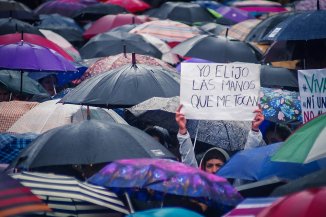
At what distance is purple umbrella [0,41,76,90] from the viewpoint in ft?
38.8

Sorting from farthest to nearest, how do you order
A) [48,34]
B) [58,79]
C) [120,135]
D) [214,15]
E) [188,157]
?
[214,15] < [48,34] < [58,79] < [188,157] < [120,135]

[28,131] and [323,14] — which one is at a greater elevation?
[323,14]

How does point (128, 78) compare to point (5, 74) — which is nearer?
point (128, 78)

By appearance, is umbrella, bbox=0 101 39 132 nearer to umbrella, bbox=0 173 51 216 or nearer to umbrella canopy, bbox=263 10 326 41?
umbrella canopy, bbox=263 10 326 41

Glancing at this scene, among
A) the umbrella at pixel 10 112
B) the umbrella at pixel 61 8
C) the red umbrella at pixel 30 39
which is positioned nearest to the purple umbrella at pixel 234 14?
the umbrella at pixel 61 8

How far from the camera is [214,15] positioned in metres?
23.5

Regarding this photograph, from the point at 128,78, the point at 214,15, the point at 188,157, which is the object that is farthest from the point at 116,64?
the point at 214,15

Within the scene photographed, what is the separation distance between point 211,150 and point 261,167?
48.4 inches

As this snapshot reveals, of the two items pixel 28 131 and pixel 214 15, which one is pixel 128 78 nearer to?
pixel 28 131

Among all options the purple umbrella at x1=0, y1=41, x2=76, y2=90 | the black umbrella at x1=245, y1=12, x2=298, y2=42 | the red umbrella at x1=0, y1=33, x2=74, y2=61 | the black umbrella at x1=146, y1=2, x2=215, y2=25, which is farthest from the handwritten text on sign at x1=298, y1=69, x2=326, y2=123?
the black umbrella at x1=146, y1=2, x2=215, y2=25

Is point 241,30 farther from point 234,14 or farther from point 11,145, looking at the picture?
point 11,145

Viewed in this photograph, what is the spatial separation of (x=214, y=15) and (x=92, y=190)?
55.1 feet

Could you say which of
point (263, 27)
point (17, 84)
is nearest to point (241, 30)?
point (263, 27)

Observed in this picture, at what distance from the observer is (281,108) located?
410 inches
